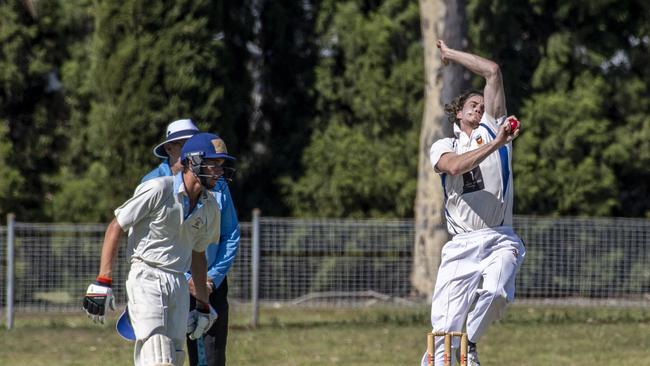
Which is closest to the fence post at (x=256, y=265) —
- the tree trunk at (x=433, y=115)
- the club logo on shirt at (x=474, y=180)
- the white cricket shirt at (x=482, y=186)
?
the tree trunk at (x=433, y=115)

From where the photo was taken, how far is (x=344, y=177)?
827 inches

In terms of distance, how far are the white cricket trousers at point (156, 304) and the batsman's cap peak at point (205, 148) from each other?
73 cm

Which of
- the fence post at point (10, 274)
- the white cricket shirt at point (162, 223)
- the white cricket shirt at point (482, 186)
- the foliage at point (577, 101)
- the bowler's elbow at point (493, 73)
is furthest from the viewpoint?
the foliage at point (577, 101)

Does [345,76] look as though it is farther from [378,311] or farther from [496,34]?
[378,311]

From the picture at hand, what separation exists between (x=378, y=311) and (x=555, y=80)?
5.15 meters

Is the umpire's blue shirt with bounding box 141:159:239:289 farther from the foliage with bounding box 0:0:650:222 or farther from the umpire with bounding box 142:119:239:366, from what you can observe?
the foliage with bounding box 0:0:650:222

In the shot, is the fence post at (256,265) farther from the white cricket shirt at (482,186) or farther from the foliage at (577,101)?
the white cricket shirt at (482,186)

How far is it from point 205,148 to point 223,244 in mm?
1357

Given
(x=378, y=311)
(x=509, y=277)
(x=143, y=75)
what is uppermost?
(x=143, y=75)

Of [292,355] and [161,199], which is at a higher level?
[161,199]

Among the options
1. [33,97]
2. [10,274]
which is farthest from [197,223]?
[33,97]

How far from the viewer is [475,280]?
9562 mm

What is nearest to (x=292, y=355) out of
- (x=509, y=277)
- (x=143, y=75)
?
(x=509, y=277)

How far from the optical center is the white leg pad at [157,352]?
7910mm
